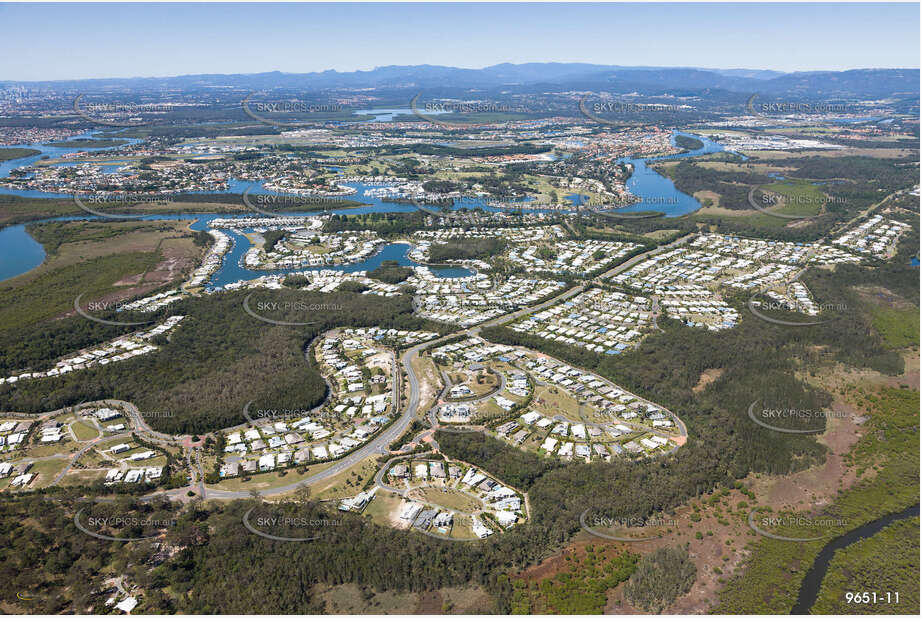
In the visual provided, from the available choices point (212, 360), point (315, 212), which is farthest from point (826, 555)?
point (315, 212)

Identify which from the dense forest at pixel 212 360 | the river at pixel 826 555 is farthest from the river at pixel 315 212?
the river at pixel 826 555

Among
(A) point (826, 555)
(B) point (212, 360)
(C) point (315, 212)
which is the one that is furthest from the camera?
(C) point (315, 212)

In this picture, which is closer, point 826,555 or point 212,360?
point 826,555

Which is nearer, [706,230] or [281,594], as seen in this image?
[281,594]

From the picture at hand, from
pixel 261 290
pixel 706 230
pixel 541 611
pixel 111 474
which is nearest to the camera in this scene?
pixel 541 611

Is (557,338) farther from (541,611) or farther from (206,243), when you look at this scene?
(206,243)

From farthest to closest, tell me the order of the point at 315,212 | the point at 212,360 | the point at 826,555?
the point at 315,212 → the point at 212,360 → the point at 826,555

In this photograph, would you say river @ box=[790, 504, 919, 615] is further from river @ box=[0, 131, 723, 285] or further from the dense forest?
river @ box=[0, 131, 723, 285]

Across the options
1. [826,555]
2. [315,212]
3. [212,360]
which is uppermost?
[315,212]

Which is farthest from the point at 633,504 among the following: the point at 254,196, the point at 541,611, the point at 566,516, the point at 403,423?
the point at 254,196

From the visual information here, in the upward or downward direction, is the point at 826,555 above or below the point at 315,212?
below

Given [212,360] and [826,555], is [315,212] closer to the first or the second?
[212,360]
